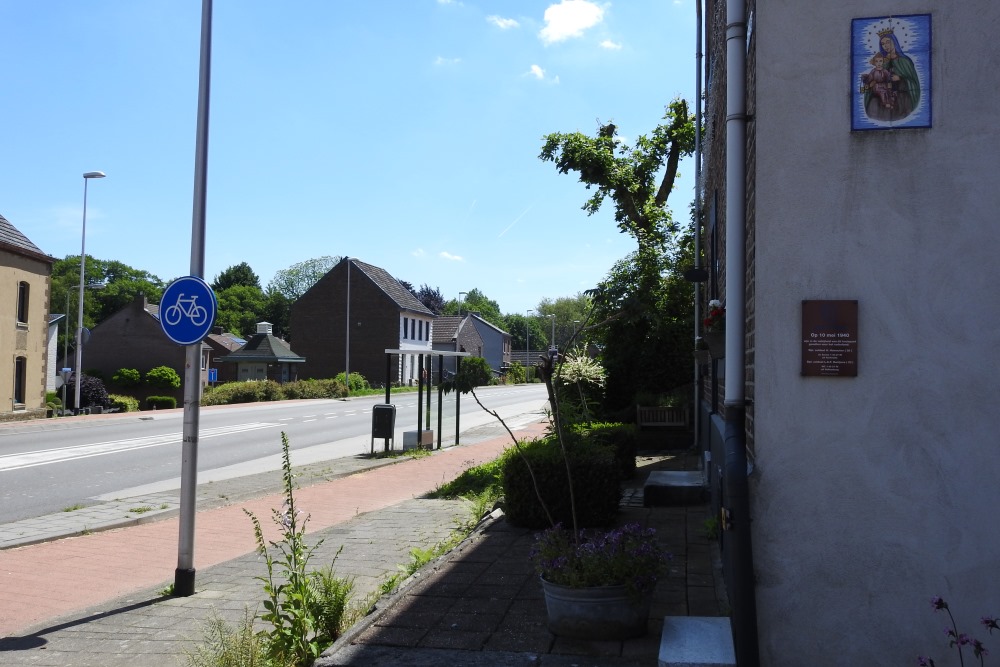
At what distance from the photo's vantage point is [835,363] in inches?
167

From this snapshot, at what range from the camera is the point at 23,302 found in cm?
3125

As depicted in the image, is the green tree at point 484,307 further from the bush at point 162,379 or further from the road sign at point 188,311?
the road sign at point 188,311

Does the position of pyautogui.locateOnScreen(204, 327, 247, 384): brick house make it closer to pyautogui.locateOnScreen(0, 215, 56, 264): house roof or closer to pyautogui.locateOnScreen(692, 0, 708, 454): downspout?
pyautogui.locateOnScreen(0, 215, 56, 264): house roof

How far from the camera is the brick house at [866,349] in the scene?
13.5 ft

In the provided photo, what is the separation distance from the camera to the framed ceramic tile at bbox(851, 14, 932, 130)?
422 centimetres

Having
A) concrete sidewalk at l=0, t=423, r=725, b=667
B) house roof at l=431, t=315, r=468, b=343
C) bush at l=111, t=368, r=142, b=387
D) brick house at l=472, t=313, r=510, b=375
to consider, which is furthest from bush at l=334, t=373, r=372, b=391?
brick house at l=472, t=313, r=510, b=375

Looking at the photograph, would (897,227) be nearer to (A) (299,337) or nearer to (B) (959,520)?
(B) (959,520)

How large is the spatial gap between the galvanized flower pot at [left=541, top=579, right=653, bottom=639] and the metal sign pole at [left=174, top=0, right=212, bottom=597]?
3.39m

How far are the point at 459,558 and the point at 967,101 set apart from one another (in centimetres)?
475

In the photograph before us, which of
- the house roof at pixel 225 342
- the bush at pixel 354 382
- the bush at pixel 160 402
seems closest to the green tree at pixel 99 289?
the house roof at pixel 225 342

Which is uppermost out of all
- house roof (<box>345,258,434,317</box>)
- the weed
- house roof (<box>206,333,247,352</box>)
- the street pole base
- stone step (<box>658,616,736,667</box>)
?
house roof (<box>345,258,434,317</box>)

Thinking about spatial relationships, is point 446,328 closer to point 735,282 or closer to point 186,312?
point 186,312

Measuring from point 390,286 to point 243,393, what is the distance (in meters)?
27.9

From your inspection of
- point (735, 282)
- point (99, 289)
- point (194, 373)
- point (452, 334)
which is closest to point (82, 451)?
point (194, 373)
